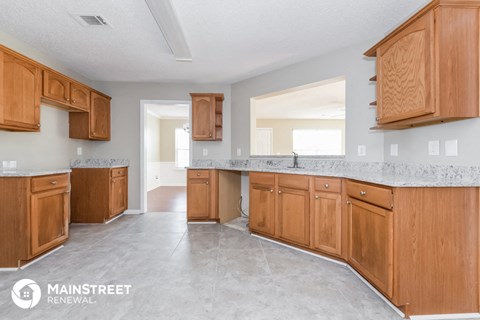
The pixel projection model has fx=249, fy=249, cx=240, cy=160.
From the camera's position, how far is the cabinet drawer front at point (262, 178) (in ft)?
10.3

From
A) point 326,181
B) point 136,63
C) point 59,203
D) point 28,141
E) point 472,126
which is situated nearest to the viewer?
point 472,126

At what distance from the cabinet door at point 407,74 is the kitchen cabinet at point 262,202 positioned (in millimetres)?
1466

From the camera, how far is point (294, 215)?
9.41ft

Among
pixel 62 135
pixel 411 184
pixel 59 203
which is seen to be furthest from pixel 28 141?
pixel 411 184

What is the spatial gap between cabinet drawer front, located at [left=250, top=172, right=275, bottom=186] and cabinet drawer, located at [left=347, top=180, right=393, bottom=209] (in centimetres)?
101

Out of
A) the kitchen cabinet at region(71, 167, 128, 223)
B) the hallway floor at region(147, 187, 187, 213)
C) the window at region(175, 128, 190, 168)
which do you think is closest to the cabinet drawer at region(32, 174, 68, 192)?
the kitchen cabinet at region(71, 167, 128, 223)

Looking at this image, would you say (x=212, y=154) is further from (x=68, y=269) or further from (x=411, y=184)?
(x=411, y=184)

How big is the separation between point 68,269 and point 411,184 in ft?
9.73

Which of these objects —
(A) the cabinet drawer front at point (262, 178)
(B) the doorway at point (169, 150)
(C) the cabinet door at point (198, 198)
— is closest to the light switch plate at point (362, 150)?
(A) the cabinet drawer front at point (262, 178)

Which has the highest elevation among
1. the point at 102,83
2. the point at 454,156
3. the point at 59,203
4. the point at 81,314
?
the point at 102,83

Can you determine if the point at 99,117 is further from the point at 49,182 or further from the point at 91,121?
the point at 49,182

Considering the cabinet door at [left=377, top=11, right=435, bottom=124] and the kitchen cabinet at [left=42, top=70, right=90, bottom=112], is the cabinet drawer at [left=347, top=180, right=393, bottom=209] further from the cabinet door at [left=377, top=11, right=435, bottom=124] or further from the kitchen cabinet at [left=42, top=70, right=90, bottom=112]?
the kitchen cabinet at [left=42, top=70, right=90, bottom=112]

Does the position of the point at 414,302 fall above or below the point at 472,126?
below

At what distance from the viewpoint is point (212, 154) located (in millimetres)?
4613
